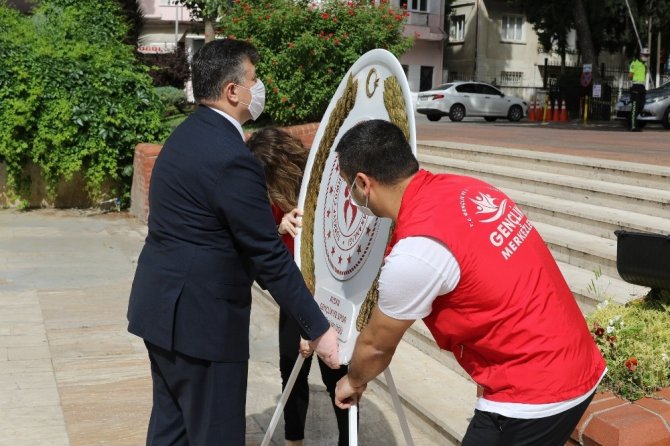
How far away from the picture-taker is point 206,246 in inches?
109

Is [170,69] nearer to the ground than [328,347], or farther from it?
farther from it

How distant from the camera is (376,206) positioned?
2.39 meters

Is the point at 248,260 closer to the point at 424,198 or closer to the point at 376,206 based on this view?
the point at 376,206

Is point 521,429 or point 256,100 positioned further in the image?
point 256,100

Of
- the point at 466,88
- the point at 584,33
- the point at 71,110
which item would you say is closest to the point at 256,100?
the point at 71,110

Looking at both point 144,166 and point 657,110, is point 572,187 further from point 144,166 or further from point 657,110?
point 657,110

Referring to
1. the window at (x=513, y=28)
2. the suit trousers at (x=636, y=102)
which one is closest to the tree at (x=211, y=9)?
the suit trousers at (x=636, y=102)

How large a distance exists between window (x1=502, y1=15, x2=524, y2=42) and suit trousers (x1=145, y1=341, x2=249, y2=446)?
43156mm

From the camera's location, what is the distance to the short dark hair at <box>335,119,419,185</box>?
2338mm

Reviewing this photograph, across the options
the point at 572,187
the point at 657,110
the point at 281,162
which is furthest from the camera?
the point at 657,110

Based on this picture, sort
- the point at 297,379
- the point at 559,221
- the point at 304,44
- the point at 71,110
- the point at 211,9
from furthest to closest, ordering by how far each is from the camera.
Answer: the point at 211,9 → the point at 304,44 → the point at 71,110 → the point at 559,221 → the point at 297,379

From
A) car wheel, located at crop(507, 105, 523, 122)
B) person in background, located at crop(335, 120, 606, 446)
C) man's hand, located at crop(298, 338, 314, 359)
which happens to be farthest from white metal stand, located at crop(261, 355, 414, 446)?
A: car wheel, located at crop(507, 105, 523, 122)

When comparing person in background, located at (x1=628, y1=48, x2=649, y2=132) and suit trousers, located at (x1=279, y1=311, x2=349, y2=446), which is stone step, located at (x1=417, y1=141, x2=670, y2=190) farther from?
person in background, located at (x1=628, y1=48, x2=649, y2=132)

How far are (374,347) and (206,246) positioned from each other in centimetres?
→ 77
